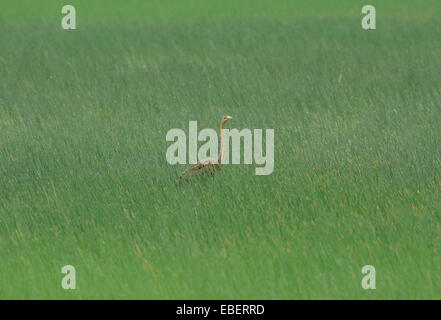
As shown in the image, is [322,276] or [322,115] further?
[322,115]

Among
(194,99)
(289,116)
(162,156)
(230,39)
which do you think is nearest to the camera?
(162,156)

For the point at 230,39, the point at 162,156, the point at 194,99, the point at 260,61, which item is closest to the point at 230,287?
the point at 162,156

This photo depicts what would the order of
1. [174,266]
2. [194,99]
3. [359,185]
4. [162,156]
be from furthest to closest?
1. [194,99]
2. [162,156]
3. [359,185]
4. [174,266]

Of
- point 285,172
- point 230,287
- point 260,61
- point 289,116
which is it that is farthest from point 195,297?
point 260,61

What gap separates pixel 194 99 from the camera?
16906mm

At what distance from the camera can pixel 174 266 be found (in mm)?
9727

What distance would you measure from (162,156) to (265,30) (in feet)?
33.7

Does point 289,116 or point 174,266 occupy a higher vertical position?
point 289,116

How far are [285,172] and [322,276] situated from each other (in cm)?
301

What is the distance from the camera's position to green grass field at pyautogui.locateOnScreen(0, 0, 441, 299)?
9.59 metres

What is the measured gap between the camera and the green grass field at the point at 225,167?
9594mm

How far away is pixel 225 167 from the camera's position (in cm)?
1219
